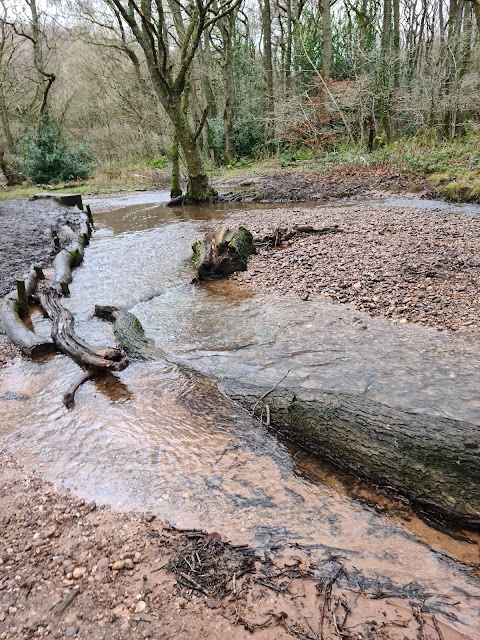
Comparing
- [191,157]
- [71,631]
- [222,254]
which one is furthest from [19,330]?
[191,157]

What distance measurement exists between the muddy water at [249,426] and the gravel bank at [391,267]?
1.55 ft

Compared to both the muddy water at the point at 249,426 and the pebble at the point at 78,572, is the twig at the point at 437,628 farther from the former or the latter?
the pebble at the point at 78,572

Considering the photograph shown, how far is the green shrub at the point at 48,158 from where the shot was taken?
81.8ft

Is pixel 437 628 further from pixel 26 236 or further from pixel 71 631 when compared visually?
pixel 26 236

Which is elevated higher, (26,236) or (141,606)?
(26,236)

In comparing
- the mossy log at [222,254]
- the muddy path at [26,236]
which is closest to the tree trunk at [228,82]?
the muddy path at [26,236]

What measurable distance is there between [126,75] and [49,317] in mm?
24751

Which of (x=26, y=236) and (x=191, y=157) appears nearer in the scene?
(x=26, y=236)

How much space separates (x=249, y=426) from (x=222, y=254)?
16.1 feet

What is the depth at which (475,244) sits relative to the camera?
800 centimetres

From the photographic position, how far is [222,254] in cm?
834

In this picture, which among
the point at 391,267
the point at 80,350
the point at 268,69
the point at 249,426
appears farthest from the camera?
the point at 268,69

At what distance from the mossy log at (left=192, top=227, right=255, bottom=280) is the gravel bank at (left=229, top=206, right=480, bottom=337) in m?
0.28

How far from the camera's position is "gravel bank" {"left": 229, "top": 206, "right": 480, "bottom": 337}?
19.7ft
